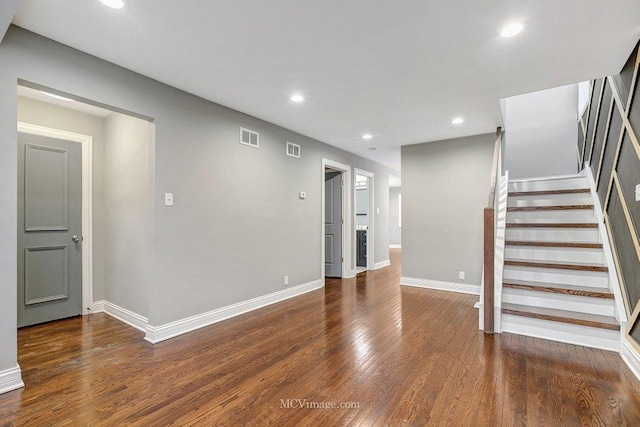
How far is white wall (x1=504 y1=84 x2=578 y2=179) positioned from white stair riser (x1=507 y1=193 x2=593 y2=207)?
4.60 ft

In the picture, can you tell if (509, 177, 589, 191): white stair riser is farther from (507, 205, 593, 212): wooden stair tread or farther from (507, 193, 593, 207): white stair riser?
(507, 205, 593, 212): wooden stair tread

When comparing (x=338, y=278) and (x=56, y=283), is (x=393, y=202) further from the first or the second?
(x=56, y=283)

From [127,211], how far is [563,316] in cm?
464

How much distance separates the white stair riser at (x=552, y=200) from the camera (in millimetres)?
3857

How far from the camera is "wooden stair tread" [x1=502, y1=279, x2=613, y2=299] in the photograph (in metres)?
2.81


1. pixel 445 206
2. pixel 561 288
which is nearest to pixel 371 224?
pixel 445 206

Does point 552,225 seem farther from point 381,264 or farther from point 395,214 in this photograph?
point 395,214

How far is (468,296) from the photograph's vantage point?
440cm

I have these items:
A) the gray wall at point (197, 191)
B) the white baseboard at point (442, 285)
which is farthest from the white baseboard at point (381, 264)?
the gray wall at point (197, 191)

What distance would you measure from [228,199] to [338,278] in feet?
9.85

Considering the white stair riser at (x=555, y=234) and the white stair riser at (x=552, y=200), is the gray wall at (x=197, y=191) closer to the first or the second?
the white stair riser at (x=555, y=234)

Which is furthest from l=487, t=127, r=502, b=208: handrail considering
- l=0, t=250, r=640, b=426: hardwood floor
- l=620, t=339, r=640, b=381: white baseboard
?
l=620, t=339, r=640, b=381: white baseboard

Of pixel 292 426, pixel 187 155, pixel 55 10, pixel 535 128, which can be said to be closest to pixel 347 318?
pixel 292 426

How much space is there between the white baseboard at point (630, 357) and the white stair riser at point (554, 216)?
1713 mm
